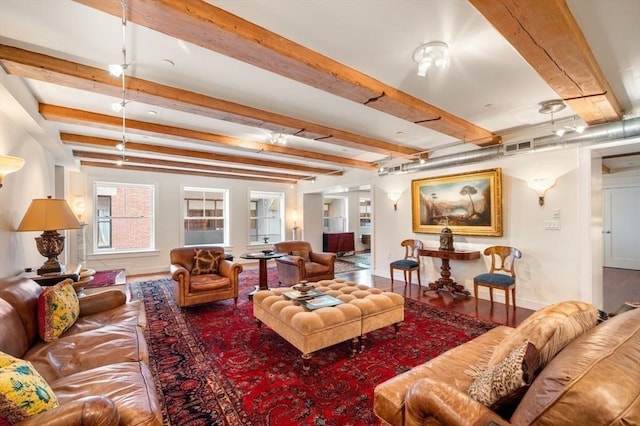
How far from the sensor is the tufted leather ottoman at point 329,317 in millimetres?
2389

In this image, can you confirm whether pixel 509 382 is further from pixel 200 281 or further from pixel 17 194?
pixel 17 194

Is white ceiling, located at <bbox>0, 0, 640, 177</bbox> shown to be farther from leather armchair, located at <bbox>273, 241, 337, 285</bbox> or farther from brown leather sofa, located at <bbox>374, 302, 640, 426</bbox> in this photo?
leather armchair, located at <bbox>273, 241, 337, 285</bbox>

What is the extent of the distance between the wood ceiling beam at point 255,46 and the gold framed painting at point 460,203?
7.15ft

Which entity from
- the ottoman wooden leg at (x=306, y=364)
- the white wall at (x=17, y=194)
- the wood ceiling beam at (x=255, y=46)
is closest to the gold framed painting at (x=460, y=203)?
the wood ceiling beam at (x=255, y=46)

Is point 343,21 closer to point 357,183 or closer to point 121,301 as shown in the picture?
point 121,301

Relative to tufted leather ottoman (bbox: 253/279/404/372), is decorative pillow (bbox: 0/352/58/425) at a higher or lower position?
higher

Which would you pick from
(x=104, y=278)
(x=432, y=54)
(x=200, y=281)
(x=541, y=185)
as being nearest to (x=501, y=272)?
(x=541, y=185)

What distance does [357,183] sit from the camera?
6.79 meters

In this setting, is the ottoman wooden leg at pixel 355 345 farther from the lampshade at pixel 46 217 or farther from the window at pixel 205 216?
the window at pixel 205 216

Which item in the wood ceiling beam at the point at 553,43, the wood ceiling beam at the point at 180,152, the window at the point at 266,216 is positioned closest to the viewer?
the wood ceiling beam at the point at 553,43

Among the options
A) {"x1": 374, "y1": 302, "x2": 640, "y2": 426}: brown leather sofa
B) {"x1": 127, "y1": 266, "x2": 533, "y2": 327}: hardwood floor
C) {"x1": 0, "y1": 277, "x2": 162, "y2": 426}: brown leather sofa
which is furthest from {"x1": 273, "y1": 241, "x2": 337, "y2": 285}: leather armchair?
{"x1": 374, "y1": 302, "x2": 640, "y2": 426}: brown leather sofa

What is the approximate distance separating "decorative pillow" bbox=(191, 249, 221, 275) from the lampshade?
1.69m

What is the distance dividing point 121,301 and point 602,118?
209 inches

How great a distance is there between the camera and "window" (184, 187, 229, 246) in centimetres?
746
